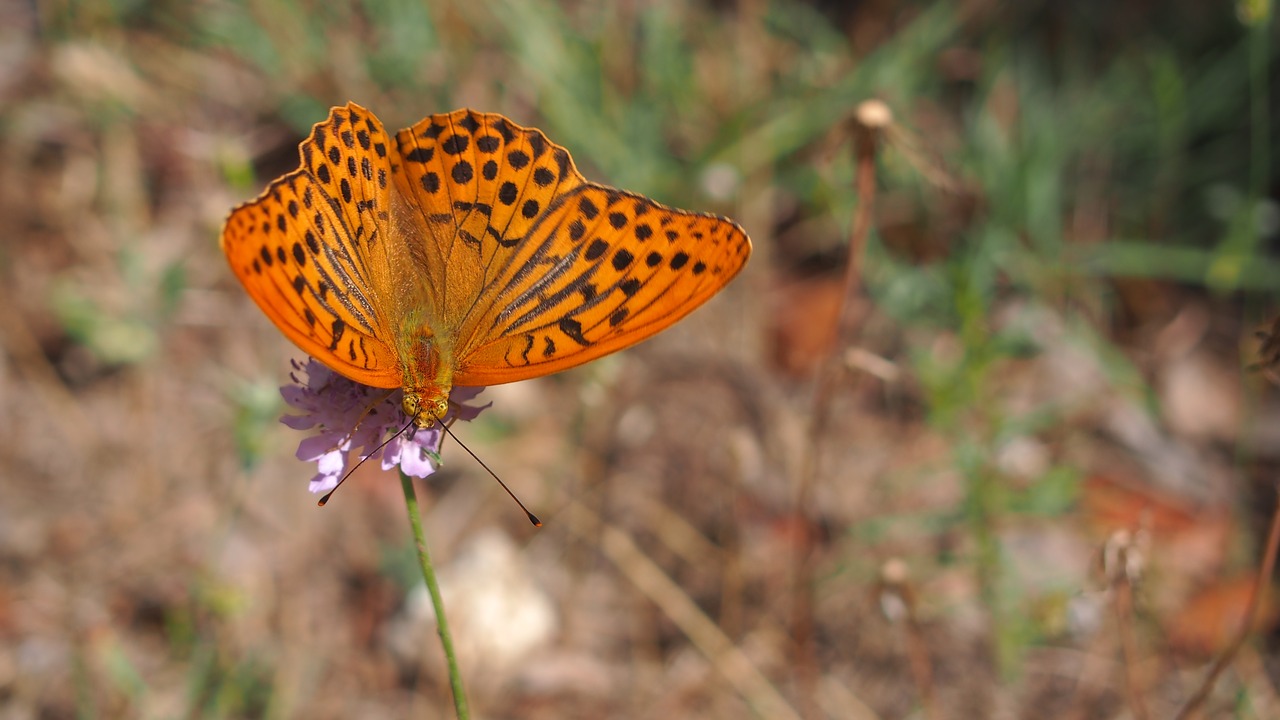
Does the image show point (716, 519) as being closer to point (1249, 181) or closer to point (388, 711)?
point (388, 711)

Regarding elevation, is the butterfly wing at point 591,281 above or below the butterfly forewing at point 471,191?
below

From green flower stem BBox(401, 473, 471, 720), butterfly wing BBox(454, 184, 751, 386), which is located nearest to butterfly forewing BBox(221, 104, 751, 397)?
butterfly wing BBox(454, 184, 751, 386)

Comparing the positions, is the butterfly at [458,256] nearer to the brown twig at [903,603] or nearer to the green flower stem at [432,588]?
the green flower stem at [432,588]

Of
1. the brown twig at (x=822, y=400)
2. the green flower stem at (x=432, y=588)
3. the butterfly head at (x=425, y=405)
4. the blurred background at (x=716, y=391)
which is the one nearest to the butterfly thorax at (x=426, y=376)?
the butterfly head at (x=425, y=405)

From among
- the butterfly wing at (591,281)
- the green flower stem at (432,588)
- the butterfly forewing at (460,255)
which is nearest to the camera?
the green flower stem at (432,588)

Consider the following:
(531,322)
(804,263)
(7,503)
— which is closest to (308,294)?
(531,322)

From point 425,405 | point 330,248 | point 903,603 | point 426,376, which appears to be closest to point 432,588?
point 425,405

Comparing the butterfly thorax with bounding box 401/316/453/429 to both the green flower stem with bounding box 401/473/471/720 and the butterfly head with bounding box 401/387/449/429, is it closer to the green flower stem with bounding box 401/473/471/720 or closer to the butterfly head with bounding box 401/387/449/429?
the butterfly head with bounding box 401/387/449/429
